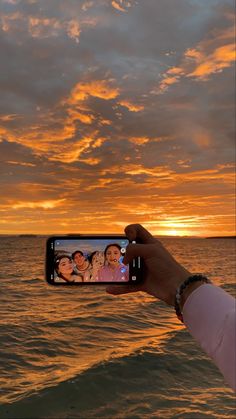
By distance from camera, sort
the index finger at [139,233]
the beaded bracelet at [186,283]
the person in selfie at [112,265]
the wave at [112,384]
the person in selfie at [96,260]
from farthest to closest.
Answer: the wave at [112,384]
the person in selfie at [96,260]
the person in selfie at [112,265]
the index finger at [139,233]
the beaded bracelet at [186,283]

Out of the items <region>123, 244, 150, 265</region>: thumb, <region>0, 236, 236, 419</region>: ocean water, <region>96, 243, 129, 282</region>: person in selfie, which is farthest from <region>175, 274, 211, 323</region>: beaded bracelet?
<region>0, 236, 236, 419</region>: ocean water

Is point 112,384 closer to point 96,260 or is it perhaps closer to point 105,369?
point 105,369

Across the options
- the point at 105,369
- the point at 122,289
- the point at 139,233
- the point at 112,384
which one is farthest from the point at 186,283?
the point at 105,369

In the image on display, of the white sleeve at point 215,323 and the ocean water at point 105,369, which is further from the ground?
the white sleeve at point 215,323

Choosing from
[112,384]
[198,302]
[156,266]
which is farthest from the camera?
[112,384]

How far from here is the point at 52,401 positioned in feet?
25.3

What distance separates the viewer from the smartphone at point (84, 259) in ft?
8.94

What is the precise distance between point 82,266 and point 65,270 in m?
0.12

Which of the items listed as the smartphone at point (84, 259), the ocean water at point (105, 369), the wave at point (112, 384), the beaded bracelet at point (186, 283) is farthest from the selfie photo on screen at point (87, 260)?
the wave at point (112, 384)

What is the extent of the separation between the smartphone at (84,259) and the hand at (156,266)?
0.50 metres

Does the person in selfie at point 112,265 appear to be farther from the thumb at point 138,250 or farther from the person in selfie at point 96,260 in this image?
the thumb at point 138,250

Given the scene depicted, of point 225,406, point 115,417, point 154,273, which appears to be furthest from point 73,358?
point 154,273

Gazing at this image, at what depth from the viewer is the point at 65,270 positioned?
9.26 feet

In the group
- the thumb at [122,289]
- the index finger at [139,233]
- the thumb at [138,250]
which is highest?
the index finger at [139,233]
